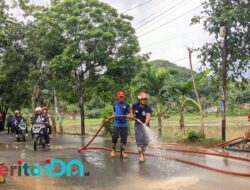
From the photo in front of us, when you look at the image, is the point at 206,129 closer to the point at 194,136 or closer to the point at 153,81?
the point at 153,81

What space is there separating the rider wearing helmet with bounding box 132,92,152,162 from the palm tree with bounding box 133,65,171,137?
29.5 feet

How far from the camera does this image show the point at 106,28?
1989 cm

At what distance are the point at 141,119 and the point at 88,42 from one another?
11144 millimetres

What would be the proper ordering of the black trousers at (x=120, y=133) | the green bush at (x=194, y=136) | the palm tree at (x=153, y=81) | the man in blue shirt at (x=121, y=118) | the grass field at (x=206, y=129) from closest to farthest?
the man in blue shirt at (x=121, y=118), the black trousers at (x=120, y=133), the green bush at (x=194, y=136), the grass field at (x=206, y=129), the palm tree at (x=153, y=81)

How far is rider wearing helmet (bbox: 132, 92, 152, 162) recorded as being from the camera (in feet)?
30.7

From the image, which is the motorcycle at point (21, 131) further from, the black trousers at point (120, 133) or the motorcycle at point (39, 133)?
the black trousers at point (120, 133)

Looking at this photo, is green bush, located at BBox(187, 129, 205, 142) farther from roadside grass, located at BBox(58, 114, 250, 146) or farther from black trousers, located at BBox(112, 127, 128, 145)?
black trousers, located at BBox(112, 127, 128, 145)

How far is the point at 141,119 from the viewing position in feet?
31.1

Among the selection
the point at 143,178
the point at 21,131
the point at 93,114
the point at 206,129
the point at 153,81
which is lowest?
the point at 143,178

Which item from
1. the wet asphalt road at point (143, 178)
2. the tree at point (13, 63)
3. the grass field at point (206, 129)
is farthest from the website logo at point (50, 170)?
the tree at point (13, 63)

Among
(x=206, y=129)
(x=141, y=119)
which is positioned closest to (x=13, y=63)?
(x=206, y=129)

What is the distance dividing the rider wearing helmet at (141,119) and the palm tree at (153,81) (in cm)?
899

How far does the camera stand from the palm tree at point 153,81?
60.8 ft

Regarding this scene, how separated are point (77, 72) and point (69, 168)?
13379 millimetres
